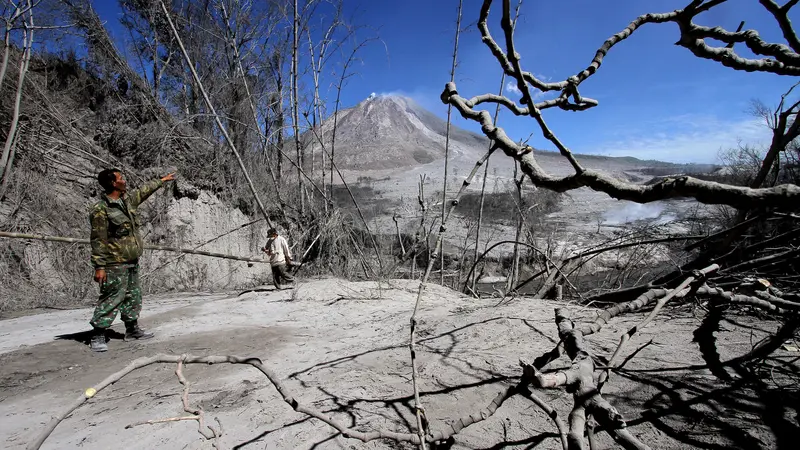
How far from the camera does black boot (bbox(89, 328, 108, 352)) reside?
10.5 ft

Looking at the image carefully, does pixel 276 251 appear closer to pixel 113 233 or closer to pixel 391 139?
pixel 113 233

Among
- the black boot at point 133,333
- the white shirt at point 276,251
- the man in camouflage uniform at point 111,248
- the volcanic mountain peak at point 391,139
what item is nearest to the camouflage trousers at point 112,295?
the man in camouflage uniform at point 111,248

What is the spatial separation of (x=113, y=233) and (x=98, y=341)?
864mm

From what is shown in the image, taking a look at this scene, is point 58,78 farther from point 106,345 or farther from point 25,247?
point 106,345

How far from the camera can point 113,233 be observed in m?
3.22

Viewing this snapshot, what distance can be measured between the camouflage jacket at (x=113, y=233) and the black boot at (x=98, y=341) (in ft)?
1.70

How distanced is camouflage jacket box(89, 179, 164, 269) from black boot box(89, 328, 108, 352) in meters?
0.52

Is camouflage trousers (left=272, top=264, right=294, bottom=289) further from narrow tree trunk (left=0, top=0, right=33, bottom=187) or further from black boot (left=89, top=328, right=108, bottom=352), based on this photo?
narrow tree trunk (left=0, top=0, right=33, bottom=187)

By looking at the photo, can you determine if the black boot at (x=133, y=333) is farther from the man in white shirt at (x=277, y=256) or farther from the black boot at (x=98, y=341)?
the man in white shirt at (x=277, y=256)

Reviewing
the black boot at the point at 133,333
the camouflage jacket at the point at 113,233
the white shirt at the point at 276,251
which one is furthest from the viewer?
the white shirt at the point at 276,251

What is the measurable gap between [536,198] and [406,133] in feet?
98.8

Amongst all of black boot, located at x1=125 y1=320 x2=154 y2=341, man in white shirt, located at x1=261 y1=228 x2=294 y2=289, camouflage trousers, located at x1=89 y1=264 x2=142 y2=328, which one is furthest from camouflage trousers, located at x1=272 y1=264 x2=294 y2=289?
camouflage trousers, located at x1=89 y1=264 x2=142 y2=328

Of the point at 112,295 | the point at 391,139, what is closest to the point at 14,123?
the point at 112,295

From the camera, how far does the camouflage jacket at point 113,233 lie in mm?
3150
